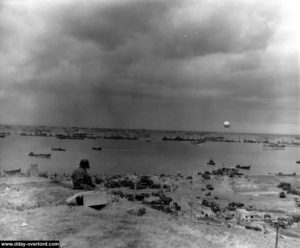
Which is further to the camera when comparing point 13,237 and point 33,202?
point 33,202

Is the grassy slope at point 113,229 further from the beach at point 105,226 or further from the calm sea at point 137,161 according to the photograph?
the calm sea at point 137,161

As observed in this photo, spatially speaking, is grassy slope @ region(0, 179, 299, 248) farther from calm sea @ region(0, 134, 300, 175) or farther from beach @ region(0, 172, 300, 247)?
calm sea @ region(0, 134, 300, 175)

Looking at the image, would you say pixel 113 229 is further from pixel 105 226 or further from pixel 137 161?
pixel 137 161

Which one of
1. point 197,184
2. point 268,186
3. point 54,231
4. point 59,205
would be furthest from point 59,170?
point 54,231

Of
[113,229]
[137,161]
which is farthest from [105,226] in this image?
[137,161]

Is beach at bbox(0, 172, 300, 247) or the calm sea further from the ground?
beach at bbox(0, 172, 300, 247)

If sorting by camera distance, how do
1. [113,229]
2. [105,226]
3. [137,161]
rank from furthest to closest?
1. [137,161]
2. [105,226]
3. [113,229]

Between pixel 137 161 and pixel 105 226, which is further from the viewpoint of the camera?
pixel 137 161

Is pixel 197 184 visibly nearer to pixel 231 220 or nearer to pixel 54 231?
pixel 231 220

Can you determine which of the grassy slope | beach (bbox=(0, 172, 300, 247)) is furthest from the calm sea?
the grassy slope

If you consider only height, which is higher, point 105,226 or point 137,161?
point 105,226

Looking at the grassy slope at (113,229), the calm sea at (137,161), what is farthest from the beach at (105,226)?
the calm sea at (137,161)
